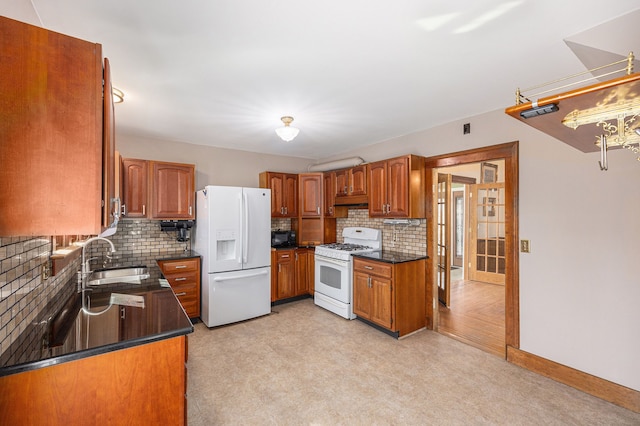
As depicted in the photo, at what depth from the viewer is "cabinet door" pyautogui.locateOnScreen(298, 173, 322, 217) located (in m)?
4.88

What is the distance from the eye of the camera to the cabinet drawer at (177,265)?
3.62 m

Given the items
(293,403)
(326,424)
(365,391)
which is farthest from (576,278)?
(293,403)

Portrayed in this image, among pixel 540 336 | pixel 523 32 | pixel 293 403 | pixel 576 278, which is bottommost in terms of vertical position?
pixel 293 403

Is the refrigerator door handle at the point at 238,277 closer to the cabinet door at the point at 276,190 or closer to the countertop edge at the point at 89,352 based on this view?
the cabinet door at the point at 276,190

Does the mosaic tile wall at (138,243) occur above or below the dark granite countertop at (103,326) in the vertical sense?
above

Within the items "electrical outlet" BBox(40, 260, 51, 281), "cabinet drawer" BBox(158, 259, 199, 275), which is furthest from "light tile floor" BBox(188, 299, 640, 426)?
"electrical outlet" BBox(40, 260, 51, 281)

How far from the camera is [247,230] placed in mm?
3863

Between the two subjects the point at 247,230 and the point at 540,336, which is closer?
the point at 540,336

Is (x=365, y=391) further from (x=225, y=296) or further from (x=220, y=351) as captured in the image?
(x=225, y=296)

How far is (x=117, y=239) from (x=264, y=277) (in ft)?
6.62

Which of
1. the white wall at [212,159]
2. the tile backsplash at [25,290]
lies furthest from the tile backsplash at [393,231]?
the tile backsplash at [25,290]

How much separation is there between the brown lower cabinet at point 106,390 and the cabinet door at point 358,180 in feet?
10.7

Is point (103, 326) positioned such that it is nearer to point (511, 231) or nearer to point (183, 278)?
point (183, 278)

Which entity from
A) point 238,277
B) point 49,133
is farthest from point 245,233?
point 49,133
